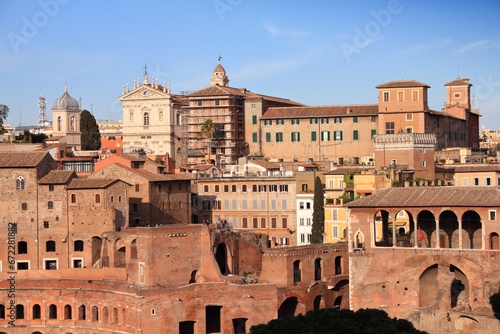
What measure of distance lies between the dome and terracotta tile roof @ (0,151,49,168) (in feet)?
98.9

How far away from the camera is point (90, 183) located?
197 ft

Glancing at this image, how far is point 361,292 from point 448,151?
24.5 m

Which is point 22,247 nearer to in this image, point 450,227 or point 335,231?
point 335,231

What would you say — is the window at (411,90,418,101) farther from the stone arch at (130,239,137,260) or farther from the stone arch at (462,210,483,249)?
the stone arch at (130,239,137,260)

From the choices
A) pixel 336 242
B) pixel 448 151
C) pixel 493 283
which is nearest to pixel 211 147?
pixel 448 151

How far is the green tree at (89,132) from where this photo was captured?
302 ft

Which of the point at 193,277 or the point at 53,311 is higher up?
the point at 193,277

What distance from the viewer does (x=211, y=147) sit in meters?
85.6

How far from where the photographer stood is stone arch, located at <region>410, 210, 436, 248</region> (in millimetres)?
54750

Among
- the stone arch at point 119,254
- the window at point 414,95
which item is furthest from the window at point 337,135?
the stone arch at point 119,254

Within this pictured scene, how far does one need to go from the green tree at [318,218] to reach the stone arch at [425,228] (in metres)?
8.67

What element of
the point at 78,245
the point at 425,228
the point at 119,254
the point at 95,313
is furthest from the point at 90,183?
the point at 425,228

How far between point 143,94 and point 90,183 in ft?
105

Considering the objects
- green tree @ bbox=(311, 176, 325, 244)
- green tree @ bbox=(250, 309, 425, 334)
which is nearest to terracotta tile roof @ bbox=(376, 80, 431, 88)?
green tree @ bbox=(311, 176, 325, 244)
